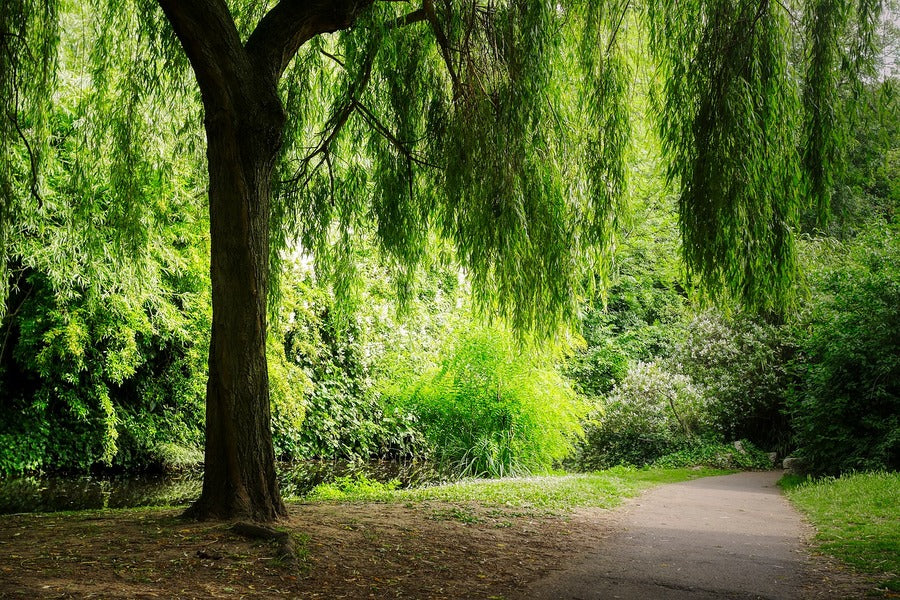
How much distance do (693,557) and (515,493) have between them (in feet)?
10.0

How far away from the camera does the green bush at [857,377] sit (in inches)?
409

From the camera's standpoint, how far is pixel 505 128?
550cm

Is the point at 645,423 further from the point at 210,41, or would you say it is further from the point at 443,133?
the point at 210,41

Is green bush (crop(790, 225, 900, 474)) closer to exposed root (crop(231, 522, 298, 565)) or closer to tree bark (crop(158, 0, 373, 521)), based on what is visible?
exposed root (crop(231, 522, 298, 565))

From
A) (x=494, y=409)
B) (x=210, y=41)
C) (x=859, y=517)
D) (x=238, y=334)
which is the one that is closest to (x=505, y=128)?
(x=210, y=41)

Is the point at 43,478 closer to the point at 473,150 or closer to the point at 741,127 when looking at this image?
the point at 473,150

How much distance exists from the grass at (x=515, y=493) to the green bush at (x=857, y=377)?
3.06m

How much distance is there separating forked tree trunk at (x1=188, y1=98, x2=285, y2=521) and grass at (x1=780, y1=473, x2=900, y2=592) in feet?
14.5

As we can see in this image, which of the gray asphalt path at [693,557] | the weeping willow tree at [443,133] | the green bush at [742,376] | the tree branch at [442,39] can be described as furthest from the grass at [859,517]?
the green bush at [742,376]

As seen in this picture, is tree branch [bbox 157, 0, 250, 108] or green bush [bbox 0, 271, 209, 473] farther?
green bush [bbox 0, 271, 209, 473]

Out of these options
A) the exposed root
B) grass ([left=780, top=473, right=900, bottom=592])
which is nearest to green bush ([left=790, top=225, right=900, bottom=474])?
grass ([left=780, top=473, right=900, bottom=592])

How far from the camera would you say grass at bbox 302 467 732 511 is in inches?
300

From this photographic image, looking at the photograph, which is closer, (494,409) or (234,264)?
(234,264)

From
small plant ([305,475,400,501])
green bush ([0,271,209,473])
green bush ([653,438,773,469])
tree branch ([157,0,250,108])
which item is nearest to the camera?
tree branch ([157,0,250,108])
